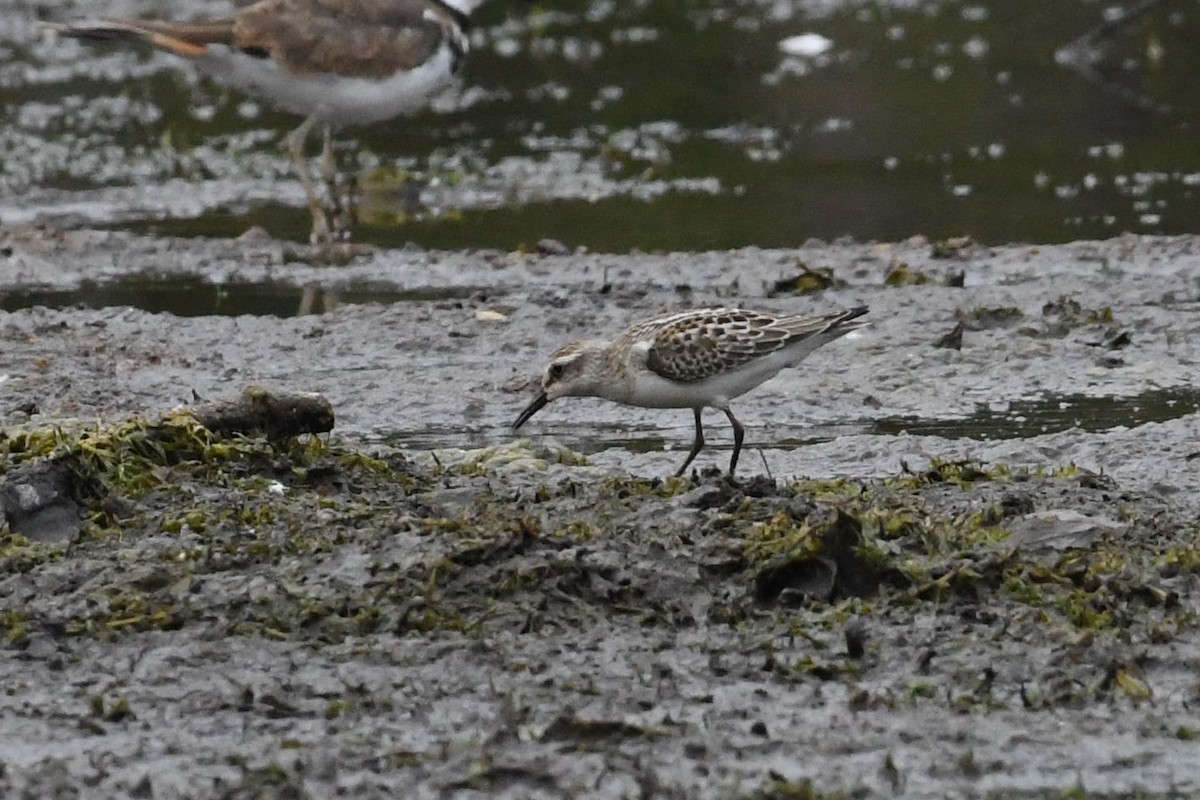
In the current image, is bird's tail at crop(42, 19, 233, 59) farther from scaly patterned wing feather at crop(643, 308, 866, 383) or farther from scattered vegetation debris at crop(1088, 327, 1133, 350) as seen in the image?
scaly patterned wing feather at crop(643, 308, 866, 383)

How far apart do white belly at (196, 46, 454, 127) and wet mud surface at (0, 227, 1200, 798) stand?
4984mm

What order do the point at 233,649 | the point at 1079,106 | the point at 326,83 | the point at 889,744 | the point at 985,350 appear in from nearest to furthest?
the point at 889,744 < the point at 233,649 < the point at 985,350 < the point at 326,83 < the point at 1079,106

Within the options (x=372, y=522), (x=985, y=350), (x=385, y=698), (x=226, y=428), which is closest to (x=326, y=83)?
(x=985, y=350)

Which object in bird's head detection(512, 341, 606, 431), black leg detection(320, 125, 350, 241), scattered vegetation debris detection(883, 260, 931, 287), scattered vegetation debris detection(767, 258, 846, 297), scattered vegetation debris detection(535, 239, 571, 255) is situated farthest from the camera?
black leg detection(320, 125, 350, 241)

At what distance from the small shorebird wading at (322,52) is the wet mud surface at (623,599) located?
16.2 ft

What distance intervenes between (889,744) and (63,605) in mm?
2388

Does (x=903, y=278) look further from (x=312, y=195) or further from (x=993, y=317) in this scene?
(x=312, y=195)

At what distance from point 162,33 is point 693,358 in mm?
7437

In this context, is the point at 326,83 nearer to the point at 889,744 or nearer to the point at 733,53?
the point at 733,53

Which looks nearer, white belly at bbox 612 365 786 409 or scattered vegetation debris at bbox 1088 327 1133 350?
white belly at bbox 612 365 786 409

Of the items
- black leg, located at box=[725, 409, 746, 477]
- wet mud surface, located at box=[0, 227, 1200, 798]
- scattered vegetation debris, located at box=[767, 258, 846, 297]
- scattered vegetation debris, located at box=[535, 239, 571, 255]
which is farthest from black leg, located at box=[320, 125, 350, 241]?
black leg, located at box=[725, 409, 746, 477]

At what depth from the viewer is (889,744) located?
16.5ft

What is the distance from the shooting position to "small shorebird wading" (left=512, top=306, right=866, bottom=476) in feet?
24.9

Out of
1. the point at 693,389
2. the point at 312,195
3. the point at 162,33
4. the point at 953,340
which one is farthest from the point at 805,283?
the point at 162,33
